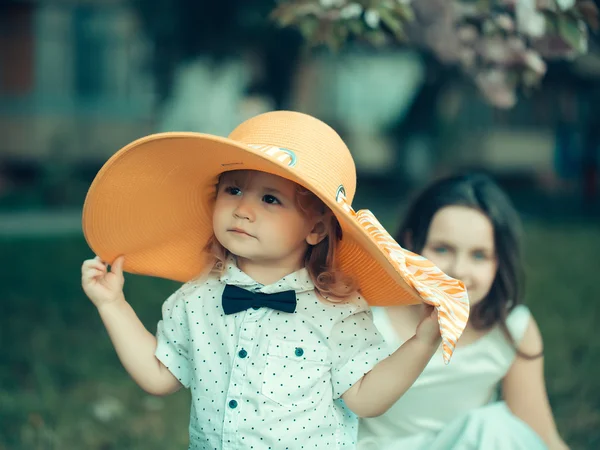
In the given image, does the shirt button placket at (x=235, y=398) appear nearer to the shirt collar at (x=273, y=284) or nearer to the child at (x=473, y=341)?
the shirt collar at (x=273, y=284)

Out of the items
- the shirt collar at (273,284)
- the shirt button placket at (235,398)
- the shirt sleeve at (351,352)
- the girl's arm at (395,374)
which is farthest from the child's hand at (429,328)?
the shirt button placket at (235,398)

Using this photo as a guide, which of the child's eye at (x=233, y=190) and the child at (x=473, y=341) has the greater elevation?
the child's eye at (x=233, y=190)

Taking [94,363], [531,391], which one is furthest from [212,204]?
[94,363]

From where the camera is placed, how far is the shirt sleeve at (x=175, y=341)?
2125 millimetres

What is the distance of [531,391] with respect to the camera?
268 cm

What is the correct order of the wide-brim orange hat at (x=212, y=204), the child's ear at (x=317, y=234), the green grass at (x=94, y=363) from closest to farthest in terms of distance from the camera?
the wide-brim orange hat at (x=212, y=204) → the child's ear at (x=317, y=234) → the green grass at (x=94, y=363)

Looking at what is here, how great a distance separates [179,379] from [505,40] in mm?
1724

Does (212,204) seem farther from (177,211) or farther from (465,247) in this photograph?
(465,247)

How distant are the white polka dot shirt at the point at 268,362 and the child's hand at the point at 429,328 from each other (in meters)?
0.18

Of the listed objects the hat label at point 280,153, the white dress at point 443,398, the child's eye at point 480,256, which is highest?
the hat label at point 280,153

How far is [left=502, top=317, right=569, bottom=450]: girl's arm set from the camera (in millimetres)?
2674

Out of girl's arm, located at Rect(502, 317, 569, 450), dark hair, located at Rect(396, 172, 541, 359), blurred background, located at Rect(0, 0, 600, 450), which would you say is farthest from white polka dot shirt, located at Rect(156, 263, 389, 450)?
blurred background, located at Rect(0, 0, 600, 450)

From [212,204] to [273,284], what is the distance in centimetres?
31

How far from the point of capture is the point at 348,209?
1.89m
